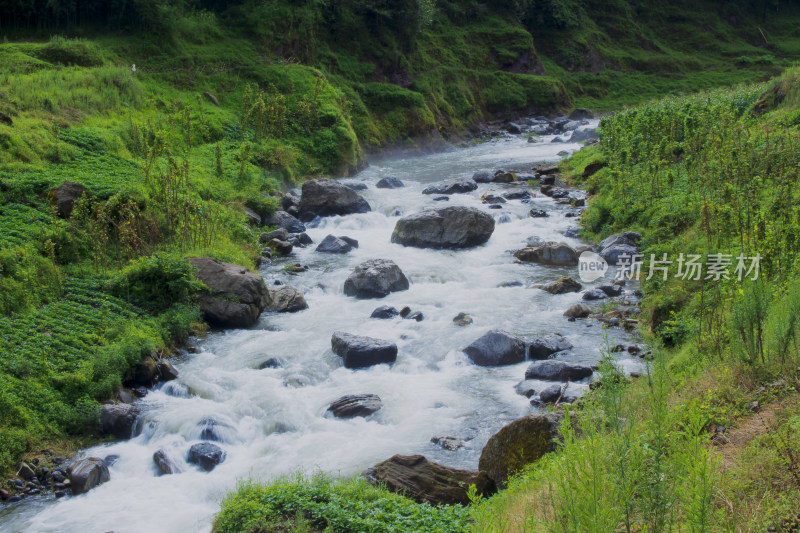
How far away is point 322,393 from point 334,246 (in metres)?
8.77

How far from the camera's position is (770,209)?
10.2 metres

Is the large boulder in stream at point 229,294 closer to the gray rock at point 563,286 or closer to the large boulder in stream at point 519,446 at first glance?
the gray rock at point 563,286

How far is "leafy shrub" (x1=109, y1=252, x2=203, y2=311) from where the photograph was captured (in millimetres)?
12891

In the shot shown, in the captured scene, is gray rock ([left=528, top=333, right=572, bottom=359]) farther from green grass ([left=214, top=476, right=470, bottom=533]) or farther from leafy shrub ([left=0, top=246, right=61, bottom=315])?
leafy shrub ([left=0, top=246, right=61, bottom=315])

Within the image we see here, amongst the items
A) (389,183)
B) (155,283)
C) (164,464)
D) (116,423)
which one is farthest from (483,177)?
(164,464)

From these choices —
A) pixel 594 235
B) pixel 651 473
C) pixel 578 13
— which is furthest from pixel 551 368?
pixel 578 13

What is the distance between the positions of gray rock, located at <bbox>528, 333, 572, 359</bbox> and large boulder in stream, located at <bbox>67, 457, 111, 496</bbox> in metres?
7.41

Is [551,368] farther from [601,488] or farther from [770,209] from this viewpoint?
[601,488]

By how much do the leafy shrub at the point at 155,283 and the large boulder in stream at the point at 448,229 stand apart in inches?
305

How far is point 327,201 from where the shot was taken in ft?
73.7

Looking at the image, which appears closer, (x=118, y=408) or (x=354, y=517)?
(x=354, y=517)

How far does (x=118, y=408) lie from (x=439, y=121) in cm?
3386

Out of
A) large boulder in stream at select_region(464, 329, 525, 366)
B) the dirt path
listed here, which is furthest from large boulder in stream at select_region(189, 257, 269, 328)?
the dirt path

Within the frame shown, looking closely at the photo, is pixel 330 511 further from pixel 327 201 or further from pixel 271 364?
pixel 327 201
